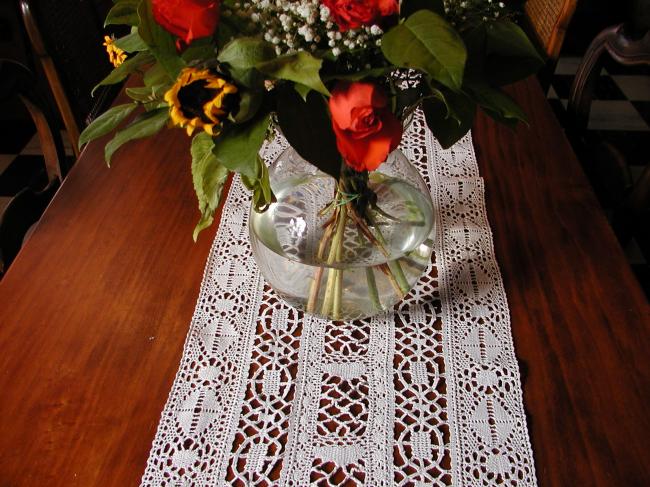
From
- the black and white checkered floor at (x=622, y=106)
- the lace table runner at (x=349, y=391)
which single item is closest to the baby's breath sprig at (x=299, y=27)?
the lace table runner at (x=349, y=391)

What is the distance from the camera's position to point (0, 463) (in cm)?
57

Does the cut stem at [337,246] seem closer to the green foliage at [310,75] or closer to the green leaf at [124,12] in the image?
the green foliage at [310,75]

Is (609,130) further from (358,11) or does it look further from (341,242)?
(358,11)

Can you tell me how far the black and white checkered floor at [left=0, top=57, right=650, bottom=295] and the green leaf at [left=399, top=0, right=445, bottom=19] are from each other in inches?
53.0

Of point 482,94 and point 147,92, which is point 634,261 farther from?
point 147,92

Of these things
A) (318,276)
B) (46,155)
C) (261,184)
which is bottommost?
(46,155)

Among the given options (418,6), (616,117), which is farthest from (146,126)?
(616,117)

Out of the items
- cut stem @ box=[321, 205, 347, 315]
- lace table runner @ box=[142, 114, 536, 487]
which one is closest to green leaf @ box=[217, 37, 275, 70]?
cut stem @ box=[321, 205, 347, 315]

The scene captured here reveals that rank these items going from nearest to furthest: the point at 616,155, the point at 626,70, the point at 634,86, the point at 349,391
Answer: the point at 349,391, the point at 616,155, the point at 634,86, the point at 626,70

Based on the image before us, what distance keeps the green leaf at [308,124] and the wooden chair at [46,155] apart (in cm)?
61

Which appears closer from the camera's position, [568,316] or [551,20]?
[568,316]

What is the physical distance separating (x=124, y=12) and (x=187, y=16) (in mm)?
107

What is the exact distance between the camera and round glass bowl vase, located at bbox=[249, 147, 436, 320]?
2.16ft

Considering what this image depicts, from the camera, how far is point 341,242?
0.65 m
